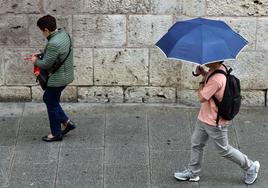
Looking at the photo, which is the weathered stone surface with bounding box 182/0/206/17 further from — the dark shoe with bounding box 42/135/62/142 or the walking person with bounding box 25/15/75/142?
the dark shoe with bounding box 42/135/62/142

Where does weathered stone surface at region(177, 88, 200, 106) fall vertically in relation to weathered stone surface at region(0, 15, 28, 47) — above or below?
below

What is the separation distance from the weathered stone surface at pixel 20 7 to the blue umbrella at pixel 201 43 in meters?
2.38

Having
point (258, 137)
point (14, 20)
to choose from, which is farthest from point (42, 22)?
point (258, 137)

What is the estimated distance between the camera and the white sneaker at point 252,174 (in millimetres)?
6148

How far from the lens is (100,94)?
26.2 feet

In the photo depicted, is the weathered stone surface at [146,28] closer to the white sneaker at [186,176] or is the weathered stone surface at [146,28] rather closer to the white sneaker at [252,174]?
the white sneaker at [186,176]

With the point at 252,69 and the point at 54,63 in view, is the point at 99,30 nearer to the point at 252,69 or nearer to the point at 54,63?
the point at 54,63

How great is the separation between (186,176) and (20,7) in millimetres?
2873

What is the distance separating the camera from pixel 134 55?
7.78 m

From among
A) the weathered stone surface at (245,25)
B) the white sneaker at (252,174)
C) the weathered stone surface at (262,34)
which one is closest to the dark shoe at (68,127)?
the white sneaker at (252,174)

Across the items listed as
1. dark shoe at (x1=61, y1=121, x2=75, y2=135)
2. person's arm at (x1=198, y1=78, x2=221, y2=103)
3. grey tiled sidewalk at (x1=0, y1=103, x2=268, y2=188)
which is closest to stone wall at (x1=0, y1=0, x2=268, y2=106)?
grey tiled sidewalk at (x1=0, y1=103, x2=268, y2=188)

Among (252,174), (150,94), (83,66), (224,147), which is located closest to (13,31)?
(83,66)

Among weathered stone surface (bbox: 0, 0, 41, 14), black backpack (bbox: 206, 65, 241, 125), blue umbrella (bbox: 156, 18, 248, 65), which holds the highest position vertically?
blue umbrella (bbox: 156, 18, 248, 65)

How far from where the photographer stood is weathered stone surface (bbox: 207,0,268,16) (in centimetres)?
757
